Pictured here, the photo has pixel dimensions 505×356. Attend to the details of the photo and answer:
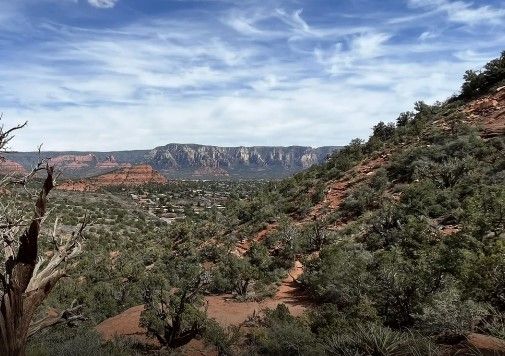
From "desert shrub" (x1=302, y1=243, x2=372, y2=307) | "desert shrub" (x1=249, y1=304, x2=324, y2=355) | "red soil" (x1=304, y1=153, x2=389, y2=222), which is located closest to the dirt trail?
"desert shrub" (x1=302, y1=243, x2=372, y2=307)

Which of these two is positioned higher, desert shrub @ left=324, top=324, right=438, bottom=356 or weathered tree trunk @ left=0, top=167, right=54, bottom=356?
weathered tree trunk @ left=0, top=167, right=54, bottom=356

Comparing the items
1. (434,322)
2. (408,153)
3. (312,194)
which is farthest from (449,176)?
(434,322)

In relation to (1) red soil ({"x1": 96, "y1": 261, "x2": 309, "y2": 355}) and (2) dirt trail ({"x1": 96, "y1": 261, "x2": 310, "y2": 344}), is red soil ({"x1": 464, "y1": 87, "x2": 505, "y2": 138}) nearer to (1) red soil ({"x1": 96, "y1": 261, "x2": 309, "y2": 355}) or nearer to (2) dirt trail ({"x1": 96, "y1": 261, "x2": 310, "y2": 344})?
(2) dirt trail ({"x1": 96, "y1": 261, "x2": 310, "y2": 344})

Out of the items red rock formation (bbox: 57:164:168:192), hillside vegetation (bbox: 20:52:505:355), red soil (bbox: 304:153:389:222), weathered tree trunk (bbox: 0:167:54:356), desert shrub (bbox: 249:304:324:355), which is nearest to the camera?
weathered tree trunk (bbox: 0:167:54:356)

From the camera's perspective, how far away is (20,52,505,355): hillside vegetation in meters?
10.4

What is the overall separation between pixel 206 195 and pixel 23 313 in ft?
336

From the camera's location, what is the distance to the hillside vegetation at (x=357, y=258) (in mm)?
10383

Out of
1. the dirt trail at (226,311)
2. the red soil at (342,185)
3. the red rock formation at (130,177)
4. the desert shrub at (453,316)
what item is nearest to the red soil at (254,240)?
the red soil at (342,185)

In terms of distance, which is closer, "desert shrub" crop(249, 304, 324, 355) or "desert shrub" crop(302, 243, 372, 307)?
"desert shrub" crop(249, 304, 324, 355)

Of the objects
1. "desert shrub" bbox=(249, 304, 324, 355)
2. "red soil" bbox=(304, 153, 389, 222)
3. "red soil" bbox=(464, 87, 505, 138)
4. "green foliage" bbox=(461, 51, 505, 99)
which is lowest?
"desert shrub" bbox=(249, 304, 324, 355)

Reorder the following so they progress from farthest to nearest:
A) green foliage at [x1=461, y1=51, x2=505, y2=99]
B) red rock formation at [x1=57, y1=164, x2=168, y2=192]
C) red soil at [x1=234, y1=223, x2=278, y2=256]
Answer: red rock formation at [x1=57, y1=164, x2=168, y2=192] < green foliage at [x1=461, y1=51, x2=505, y2=99] < red soil at [x1=234, y1=223, x2=278, y2=256]

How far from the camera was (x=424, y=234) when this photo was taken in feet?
58.3

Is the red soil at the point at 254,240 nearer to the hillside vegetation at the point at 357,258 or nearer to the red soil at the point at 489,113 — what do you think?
the hillside vegetation at the point at 357,258

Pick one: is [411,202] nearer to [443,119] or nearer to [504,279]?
[504,279]
